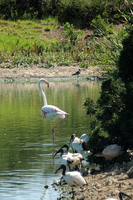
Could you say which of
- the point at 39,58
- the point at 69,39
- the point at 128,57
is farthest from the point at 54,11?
the point at 128,57

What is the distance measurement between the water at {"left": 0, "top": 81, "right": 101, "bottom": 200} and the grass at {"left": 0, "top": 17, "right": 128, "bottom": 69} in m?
12.1

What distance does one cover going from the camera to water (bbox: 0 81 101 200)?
27.3ft

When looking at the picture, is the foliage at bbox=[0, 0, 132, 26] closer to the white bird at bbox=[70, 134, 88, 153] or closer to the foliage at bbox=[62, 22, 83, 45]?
the foliage at bbox=[62, 22, 83, 45]

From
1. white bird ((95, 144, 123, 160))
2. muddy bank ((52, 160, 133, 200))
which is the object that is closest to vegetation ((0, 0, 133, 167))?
white bird ((95, 144, 123, 160))

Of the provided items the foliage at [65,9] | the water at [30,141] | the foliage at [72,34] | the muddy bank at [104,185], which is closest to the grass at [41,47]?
the foliage at [72,34]

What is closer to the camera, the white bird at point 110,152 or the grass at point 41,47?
the white bird at point 110,152

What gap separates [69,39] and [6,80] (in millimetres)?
10110

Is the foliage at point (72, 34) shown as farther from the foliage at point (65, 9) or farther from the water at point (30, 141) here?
the water at point (30, 141)

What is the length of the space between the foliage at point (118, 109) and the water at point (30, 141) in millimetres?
1143

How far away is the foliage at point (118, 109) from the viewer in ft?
28.6

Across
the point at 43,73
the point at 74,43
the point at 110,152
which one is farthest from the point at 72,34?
the point at 110,152

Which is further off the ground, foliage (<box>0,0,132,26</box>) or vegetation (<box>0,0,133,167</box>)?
foliage (<box>0,0,132,26</box>)

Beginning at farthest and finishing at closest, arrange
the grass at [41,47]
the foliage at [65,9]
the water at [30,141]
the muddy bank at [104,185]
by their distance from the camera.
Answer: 1. the foliage at [65,9]
2. the grass at [41,47]
3. the water at [30,141]
4. the muddy bank at [104,185]

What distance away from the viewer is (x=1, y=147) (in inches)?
460
